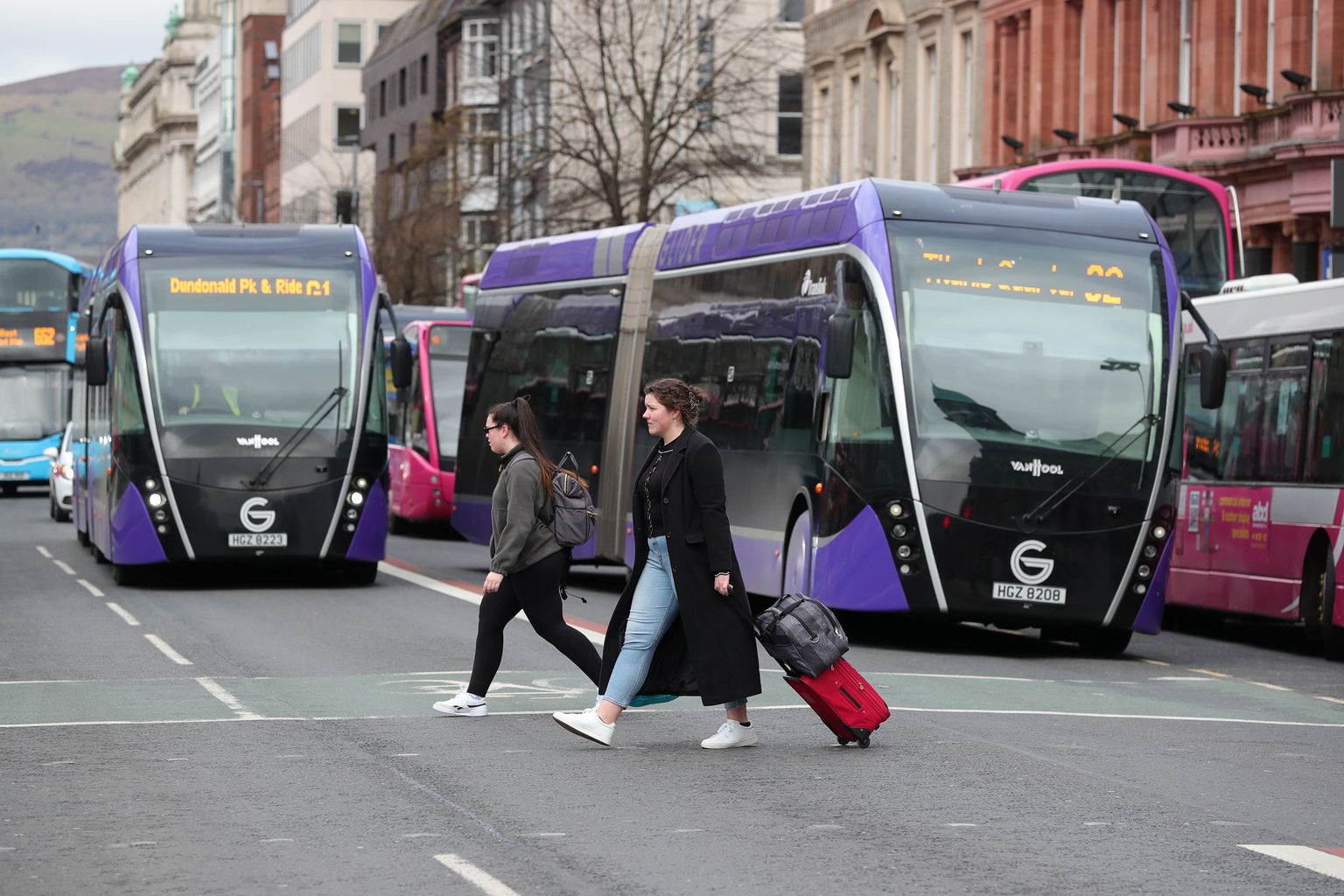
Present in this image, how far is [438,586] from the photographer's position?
25156mm

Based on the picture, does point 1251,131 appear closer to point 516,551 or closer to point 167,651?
point 167,651

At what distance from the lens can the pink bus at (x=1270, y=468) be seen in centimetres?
2009

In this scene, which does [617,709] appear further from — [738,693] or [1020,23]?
[1020,23]

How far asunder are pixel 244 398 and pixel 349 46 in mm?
100113

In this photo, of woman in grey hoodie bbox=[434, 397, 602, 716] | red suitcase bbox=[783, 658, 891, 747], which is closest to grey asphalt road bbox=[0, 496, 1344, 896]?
red suitcase bbox=[783, 658, 891, 747]

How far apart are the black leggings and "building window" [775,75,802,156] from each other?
2434 inches

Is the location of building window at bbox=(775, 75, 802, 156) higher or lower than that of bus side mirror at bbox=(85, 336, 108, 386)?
higher

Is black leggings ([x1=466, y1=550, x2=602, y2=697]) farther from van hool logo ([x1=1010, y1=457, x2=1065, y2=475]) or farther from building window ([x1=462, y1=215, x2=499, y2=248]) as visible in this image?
building window ([x1=462, y1=215, x2=499, y2=248])

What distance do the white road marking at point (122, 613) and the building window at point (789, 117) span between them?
53700 mm

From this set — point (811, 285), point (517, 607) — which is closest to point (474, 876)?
point (517, 607)

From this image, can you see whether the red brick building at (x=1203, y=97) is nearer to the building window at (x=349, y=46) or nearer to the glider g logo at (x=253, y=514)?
the glider g logo at (x=253, y=514)

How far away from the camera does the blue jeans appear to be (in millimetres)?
12273

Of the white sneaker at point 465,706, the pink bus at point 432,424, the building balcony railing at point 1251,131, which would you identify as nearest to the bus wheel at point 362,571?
the white sneaker at point 465,706

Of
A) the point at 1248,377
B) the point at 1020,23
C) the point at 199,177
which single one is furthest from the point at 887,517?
the point at 199,177
